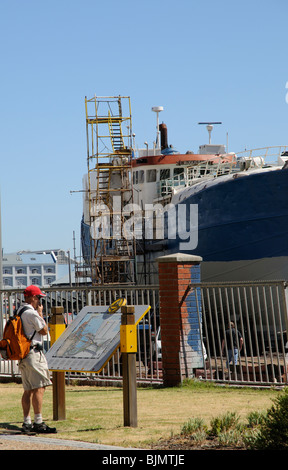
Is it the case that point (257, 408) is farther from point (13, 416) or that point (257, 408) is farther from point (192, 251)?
point (192, 251)

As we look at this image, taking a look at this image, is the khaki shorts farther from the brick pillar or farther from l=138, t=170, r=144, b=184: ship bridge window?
l=138, t=170, r=144, b=184: ship bridge window

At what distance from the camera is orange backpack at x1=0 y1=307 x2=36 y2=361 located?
25.6 feet

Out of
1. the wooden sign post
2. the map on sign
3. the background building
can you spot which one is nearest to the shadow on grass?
the map on sign

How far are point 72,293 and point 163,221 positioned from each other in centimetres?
2427

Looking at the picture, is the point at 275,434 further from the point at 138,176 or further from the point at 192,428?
the point at 138,176

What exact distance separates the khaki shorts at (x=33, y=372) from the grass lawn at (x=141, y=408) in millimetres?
557

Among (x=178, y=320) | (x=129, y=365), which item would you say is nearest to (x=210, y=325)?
(x=178, y=320)

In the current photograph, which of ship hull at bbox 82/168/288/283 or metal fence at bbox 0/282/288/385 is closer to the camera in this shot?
metal fence at bbox 0/282/288/385

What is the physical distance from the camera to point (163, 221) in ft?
121

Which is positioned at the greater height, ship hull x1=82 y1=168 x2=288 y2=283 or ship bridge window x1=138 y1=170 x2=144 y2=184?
ship bridge window x1=138 y1=170 x2=144 y2=184

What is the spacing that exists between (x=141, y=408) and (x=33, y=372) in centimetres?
200

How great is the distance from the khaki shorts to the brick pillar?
368 cm

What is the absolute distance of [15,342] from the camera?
25.6 feet

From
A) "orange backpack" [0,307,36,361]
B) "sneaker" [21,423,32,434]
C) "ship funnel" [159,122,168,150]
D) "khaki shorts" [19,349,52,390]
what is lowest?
"sneaker" [21,423,32,434]
